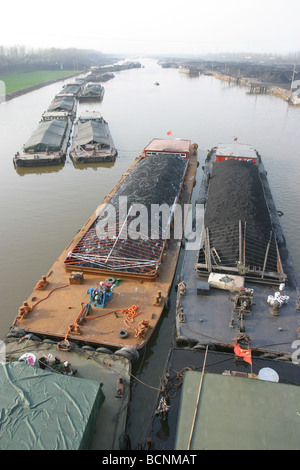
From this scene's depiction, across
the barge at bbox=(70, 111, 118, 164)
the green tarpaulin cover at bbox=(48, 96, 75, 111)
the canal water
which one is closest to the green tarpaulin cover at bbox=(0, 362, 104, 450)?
the canal water

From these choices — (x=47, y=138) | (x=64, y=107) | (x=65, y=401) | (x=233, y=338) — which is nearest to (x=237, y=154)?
(x=233, y=338)

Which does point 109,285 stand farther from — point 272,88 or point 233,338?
A: point 272,88

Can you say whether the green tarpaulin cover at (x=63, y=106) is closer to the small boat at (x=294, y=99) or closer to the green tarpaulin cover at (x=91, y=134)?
the green tarpaulin cover at (x=91, y=134)

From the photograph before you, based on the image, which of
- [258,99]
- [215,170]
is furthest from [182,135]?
[258,99]

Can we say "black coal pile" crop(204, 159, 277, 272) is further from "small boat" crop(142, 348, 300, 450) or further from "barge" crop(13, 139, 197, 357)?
"small boat" crop(142, 348, 300, 450)

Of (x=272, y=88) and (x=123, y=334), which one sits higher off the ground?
(x=272, y=88)
